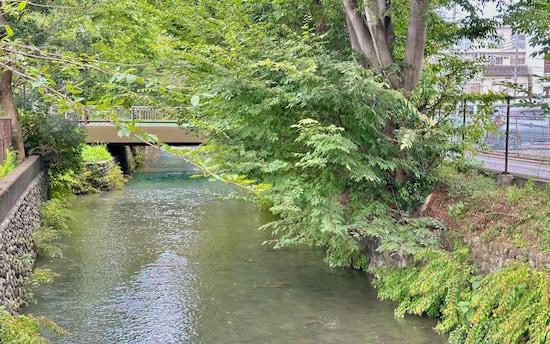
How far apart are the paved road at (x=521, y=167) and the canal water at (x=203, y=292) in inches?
125

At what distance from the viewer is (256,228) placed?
1672 cm

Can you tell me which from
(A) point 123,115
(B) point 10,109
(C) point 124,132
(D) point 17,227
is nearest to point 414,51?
(D) point 17,227

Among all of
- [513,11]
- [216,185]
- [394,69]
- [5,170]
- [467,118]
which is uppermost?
[513,11]

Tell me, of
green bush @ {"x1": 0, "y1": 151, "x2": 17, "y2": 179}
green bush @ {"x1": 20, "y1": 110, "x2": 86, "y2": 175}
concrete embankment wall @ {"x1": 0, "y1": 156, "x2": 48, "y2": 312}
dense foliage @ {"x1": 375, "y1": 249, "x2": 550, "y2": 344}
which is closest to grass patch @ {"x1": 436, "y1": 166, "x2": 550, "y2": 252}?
dense foliage @ {"x1": 375, "y1": 249, "x2": 550, "y2": 344}

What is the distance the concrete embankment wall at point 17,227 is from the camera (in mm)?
9109

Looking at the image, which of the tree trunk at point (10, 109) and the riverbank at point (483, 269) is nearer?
the riverbank at point (483, 269)

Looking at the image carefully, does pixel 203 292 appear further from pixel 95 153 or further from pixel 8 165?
pixel 95 153

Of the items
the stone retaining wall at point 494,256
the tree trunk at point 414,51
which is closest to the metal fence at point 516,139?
the tree trunk at point 414,51

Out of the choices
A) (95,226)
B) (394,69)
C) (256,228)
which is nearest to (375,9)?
(394,69)

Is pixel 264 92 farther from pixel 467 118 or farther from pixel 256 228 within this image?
→ pixel 256 228

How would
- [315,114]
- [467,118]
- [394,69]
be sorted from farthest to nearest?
1. [467,118]
2. [394,69]
3. [315,114]

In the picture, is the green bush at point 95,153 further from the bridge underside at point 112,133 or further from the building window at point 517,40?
the building window at point 517,40

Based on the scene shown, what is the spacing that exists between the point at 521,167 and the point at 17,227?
889cm

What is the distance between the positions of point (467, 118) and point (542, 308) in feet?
19.7
